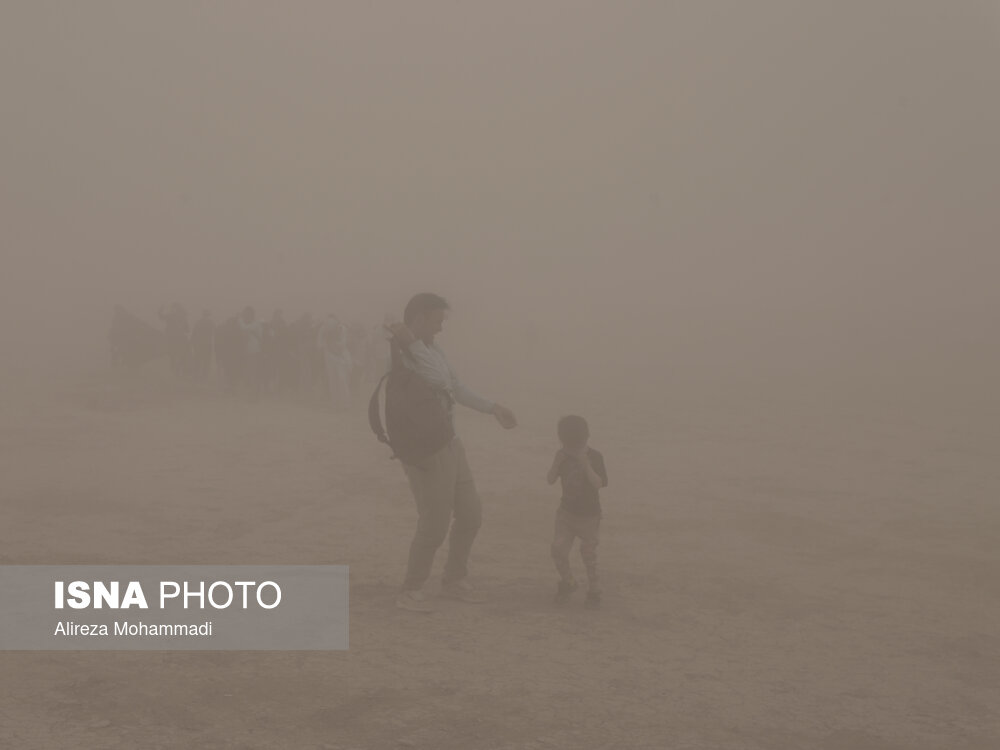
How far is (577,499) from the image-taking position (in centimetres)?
668

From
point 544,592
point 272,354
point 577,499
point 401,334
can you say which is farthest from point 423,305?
point 272,354

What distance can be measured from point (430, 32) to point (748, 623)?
360ft

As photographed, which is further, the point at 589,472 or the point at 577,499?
the point at 577,499

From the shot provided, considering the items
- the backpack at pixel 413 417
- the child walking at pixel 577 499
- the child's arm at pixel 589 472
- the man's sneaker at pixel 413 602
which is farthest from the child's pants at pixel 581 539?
the backpack at pixel 413 417

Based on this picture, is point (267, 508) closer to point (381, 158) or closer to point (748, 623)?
point (748, 623)

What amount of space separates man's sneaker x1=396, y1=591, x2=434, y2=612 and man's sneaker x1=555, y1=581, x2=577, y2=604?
864mm

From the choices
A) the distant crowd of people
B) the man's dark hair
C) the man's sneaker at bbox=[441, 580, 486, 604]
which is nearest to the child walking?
the man's sneaker at bbox=[441, 580, 486, 604]

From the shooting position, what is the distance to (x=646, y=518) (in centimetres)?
1010

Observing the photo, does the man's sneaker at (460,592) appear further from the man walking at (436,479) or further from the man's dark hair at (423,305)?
the man's dark hair at (423,305)

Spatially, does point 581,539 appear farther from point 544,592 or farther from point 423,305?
point 423,305

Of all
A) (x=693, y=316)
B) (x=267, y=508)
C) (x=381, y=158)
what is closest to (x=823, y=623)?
(x=267, y=508)

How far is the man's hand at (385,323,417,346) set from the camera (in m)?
6.14

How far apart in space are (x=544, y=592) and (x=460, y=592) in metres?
0.67

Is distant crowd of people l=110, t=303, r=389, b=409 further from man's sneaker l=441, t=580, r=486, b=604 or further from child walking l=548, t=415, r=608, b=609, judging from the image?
child walking l=548, t=415, r=608, b=609
